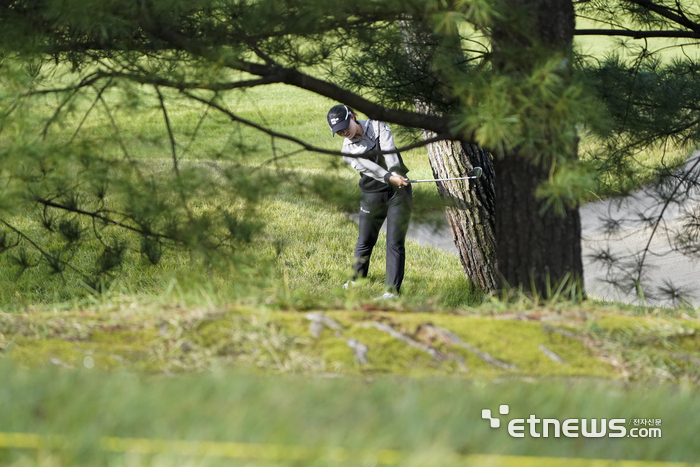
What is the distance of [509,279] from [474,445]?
232cm

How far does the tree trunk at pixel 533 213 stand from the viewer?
3287mm

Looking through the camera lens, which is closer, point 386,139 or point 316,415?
point 316,415

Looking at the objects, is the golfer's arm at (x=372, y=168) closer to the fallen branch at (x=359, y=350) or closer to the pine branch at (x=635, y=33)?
the pine branch at (x=635, y=33)

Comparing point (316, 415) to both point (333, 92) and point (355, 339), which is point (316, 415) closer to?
point (355, 339)

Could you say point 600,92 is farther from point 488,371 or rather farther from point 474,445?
point 474,445

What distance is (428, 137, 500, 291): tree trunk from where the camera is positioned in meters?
5.88

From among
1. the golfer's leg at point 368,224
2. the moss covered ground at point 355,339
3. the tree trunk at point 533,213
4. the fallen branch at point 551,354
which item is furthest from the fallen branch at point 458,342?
the golfer's leg at point 368,224

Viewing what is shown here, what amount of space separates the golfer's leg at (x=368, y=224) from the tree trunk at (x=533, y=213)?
8.50 feet

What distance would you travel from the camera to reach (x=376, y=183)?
611cm

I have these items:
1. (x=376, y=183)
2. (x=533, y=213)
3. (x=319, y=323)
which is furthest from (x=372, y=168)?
(x=319, y=323)

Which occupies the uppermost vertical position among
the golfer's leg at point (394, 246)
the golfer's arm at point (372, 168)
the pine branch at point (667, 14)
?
the pine branch at point (667, 14)

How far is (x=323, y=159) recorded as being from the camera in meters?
4.50

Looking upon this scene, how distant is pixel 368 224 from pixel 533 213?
3.06 meters

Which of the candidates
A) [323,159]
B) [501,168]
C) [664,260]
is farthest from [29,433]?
[664,260]
